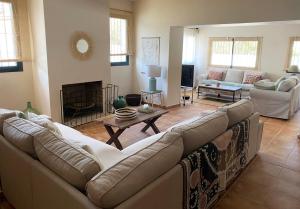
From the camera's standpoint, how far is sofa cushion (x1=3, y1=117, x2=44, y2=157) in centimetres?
178

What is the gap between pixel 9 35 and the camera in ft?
13.3

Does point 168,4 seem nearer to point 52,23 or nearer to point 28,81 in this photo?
point 52,23

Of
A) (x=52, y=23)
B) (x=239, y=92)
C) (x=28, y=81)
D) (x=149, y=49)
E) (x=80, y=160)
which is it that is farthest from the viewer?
(x=239, y=92)

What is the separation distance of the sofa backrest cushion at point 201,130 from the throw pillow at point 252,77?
5335mm

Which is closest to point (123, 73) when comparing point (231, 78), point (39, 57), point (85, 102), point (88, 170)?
point (85, 102)

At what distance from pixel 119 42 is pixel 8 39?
258 cm

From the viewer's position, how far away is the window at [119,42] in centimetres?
→ 576

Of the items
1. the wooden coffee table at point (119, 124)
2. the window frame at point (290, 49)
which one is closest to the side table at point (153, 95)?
the wooden coffee table at point (119, 124)

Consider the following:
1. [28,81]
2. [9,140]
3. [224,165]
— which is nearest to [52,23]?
[28,81]

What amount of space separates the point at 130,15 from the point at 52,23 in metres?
2.54

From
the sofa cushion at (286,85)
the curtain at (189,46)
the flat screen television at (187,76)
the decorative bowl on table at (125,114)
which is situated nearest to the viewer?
the decorative bowl on table at (125,114)

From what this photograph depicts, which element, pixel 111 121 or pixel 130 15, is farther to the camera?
pixel 130 15

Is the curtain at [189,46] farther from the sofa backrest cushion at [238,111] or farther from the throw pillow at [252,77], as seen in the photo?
the sofa backrest cushion at [238,111]

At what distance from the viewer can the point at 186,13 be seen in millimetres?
5262
